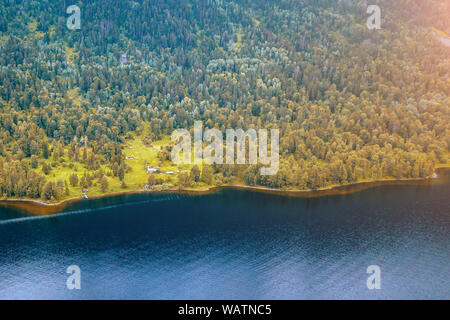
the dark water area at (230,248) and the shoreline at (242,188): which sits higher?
the shoreline at (242,188)

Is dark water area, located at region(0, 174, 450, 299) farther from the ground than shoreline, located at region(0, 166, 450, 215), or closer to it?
closer to it

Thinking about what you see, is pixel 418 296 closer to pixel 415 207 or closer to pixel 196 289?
pixel 196 289

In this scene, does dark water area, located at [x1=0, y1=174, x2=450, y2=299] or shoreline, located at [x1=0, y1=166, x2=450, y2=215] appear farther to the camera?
shoreline, located at [x1=0, y1=166, x2=450, y2=215]

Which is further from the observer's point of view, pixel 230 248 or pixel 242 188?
pixel 242 188

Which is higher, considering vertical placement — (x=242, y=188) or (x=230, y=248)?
(x=242, y=188)

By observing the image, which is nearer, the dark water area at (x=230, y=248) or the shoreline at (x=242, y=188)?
the dark water area at (x=230, y=248)
